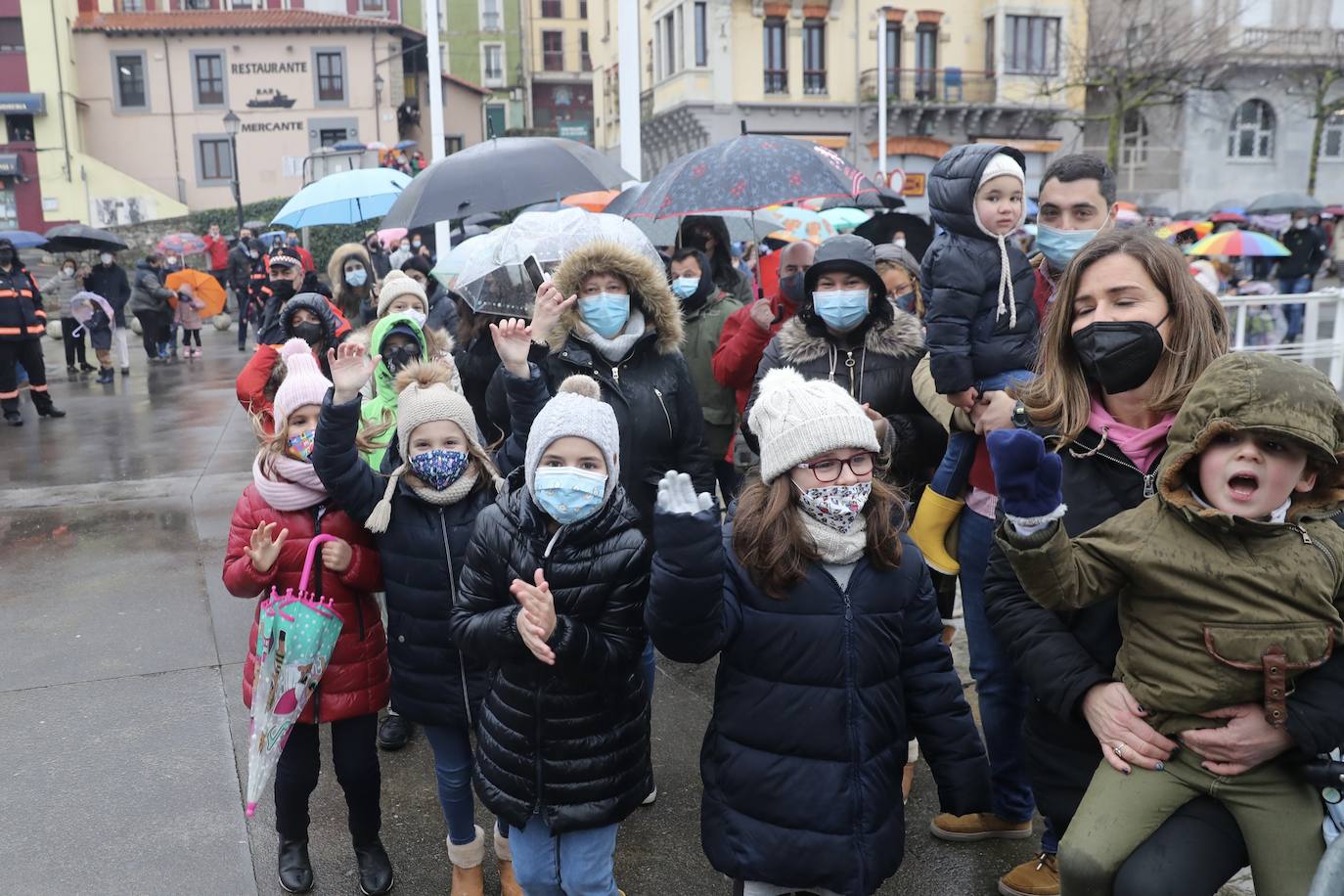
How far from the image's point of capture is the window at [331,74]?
144 ft

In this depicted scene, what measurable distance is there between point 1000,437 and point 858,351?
217 centimetres

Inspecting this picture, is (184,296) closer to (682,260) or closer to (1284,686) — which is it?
(682,260)

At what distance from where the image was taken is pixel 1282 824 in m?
2.18

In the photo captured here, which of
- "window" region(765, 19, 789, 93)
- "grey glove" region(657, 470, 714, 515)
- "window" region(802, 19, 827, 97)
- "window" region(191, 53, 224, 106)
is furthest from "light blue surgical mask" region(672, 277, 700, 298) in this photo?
"window" region(191, 53, 224, 106)

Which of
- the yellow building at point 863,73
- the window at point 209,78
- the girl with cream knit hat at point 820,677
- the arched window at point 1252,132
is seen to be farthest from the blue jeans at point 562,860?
the window at point 209,78

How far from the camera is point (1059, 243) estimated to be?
3.68m

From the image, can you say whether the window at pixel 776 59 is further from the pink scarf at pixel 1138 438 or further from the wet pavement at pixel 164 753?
the pink scarf at pixel 1138 438

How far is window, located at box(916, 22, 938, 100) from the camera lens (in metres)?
37.8

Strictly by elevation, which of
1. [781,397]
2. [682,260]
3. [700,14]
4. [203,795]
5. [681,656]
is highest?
[700,14]

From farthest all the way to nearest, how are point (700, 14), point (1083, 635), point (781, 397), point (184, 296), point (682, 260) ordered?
point (700, 14) < point (184, 296) < point (682, 260) < point (781, 397) < point (1083, 635)

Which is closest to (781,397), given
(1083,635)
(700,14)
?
(1083,635)

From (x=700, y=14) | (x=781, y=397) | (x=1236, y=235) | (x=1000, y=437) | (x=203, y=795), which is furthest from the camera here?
(x=700, y=14)

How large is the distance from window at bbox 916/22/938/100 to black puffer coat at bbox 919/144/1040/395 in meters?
36.6

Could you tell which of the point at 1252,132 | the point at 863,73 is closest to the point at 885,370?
the point at 863,73
